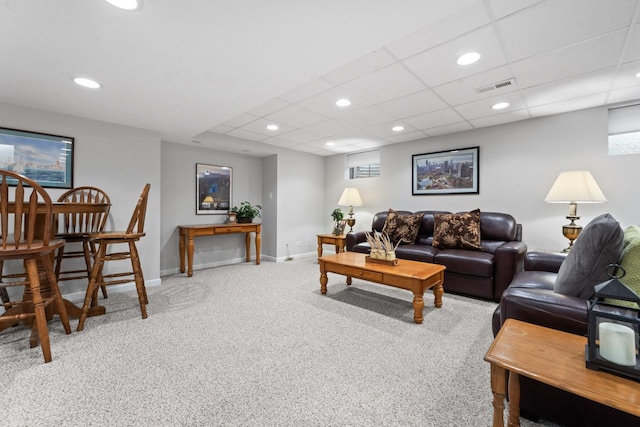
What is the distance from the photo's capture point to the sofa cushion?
1223 mm

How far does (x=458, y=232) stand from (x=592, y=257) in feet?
7.46

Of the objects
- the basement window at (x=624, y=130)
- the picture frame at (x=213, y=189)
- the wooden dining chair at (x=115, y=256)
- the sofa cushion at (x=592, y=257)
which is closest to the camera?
the sofa cushion at (x=592, y=257)

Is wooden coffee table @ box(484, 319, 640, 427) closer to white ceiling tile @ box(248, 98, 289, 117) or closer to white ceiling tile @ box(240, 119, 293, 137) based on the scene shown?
white ceiling tile @ box(248, 98, 289, 117)

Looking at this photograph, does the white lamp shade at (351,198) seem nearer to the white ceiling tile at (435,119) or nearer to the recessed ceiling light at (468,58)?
the white ceiling tile at (435,119)

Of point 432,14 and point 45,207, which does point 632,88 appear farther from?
point 45,207

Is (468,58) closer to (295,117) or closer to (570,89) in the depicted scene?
(570,89)

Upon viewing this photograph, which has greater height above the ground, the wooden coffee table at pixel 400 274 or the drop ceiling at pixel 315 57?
the drop ceiling at pixel 315 57

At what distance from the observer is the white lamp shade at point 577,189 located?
107 inches

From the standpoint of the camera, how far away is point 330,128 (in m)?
3.97

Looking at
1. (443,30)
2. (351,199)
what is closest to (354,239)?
(351,199)

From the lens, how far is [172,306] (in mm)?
2805

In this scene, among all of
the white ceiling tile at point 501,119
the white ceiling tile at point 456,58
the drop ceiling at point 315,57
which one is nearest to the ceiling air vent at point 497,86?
the drop ceiling at point 315,57

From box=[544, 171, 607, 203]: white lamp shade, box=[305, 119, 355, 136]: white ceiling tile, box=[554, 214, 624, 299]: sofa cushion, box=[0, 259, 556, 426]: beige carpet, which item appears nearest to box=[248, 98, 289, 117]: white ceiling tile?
box=[305, 119, 355, 136]: white ceiling tile

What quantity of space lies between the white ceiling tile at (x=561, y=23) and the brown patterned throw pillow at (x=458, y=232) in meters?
2.03
